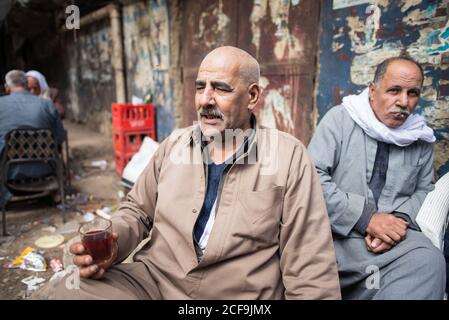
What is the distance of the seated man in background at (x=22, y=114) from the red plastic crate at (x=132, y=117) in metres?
1.20

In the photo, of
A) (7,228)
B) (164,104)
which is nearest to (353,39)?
(164,104)

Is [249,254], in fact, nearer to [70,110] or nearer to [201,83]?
[201,83]

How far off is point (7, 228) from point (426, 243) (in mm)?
4224

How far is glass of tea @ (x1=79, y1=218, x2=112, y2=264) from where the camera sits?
138 centimetres

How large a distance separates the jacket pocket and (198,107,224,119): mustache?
0.46m

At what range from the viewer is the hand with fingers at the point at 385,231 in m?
1.80

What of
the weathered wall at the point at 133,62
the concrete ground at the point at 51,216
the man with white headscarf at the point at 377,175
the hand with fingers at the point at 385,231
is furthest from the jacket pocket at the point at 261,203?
the weathered wall at the point at 133,62

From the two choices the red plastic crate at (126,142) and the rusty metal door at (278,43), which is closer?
the rusty metal door at (278,43)

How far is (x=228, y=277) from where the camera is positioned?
151cm

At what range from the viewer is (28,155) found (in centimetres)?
372

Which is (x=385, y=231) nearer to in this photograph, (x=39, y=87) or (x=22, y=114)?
(x=22, y=114)

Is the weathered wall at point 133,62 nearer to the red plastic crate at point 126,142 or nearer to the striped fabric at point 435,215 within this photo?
the red plastic crate at point 126,142

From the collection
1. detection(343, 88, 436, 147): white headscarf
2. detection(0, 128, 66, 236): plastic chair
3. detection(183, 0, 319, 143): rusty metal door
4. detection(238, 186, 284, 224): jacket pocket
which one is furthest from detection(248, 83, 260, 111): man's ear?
detection(0, 128, 66, 236): plastic chair

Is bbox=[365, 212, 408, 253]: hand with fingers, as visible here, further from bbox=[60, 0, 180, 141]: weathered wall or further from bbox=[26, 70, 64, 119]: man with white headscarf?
bbox=[26, 70, 64, 119]: man with white headscarf
